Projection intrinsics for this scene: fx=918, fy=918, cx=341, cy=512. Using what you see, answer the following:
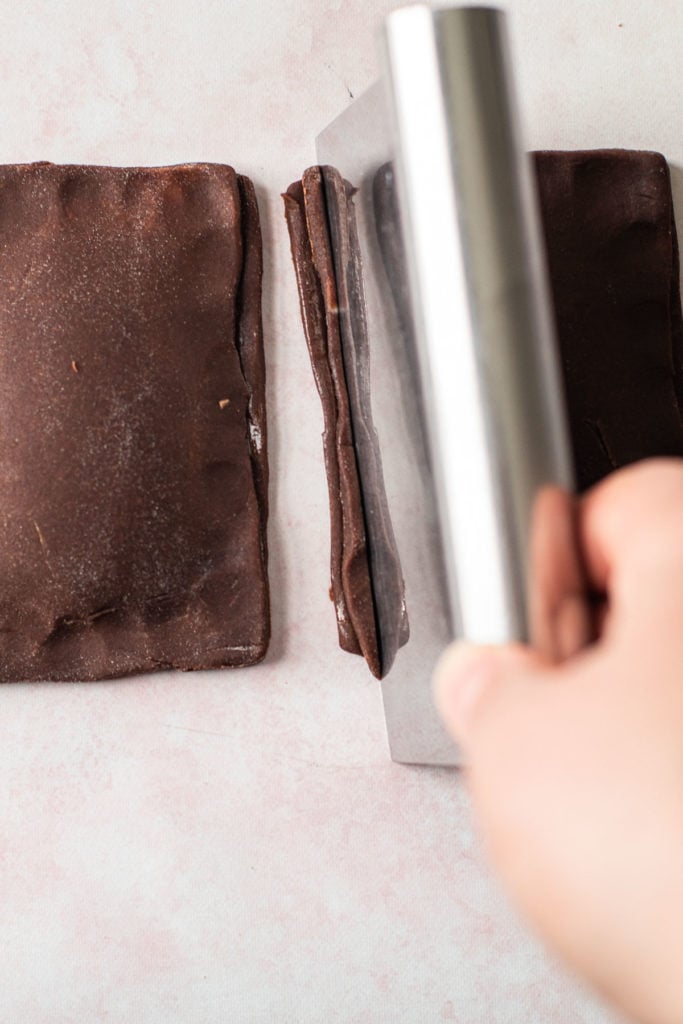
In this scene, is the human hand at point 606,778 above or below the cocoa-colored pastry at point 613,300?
below

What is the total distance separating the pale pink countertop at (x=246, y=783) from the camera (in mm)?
965

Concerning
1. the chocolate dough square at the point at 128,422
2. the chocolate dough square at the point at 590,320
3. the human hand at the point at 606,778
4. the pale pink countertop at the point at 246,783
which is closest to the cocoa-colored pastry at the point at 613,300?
the chocolate dough square at the point at 590,320

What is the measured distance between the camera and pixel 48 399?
91 centimetres

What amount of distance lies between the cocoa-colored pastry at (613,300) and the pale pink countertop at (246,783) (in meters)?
0.13

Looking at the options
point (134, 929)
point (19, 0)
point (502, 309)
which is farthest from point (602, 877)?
point (19, 0)

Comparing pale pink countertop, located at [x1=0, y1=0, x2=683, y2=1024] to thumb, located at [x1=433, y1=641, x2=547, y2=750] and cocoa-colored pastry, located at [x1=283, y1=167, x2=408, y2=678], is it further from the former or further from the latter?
thumb, located at [x1=433, y1=641, x2=547, y2=750]

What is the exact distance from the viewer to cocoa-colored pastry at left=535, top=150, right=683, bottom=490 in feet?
2.84

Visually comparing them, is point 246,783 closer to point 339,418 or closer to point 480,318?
point 339,418

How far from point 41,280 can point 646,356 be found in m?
0.61

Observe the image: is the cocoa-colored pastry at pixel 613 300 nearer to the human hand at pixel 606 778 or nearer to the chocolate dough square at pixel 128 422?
the chocolate dough square at pixel 128 422

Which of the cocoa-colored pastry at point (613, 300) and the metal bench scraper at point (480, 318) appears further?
the cocoa-colored pastry at point (613, 300)

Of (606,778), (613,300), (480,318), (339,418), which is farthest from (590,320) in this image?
(606,778)

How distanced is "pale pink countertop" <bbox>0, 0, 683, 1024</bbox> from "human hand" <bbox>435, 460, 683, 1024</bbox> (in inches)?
22.7

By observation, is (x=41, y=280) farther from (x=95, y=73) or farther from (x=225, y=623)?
(x=225, y=623)
